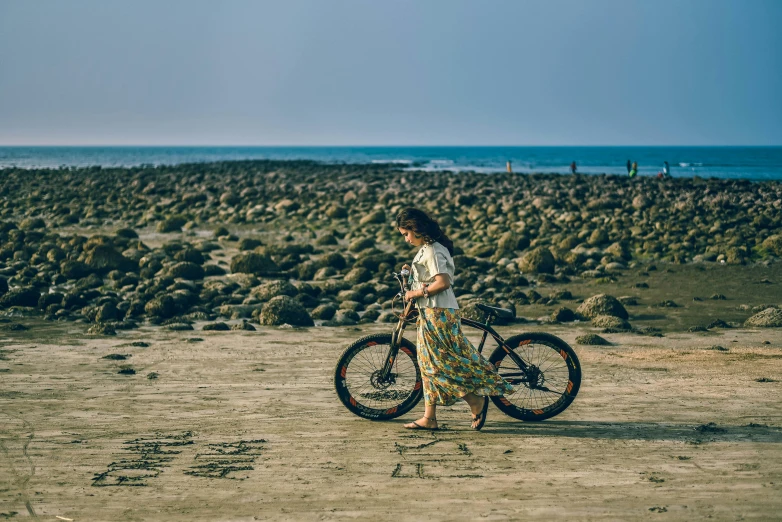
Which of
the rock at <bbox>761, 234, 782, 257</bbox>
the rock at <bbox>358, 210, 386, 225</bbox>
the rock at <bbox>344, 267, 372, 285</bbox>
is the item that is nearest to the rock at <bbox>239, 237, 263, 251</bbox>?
the rock at <bbox>344, 267, 372, 285</bbox>

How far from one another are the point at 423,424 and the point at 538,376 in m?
0.99

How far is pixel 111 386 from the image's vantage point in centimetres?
816

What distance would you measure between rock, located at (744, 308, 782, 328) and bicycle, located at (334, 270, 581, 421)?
215 inches

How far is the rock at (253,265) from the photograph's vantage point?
16.2m

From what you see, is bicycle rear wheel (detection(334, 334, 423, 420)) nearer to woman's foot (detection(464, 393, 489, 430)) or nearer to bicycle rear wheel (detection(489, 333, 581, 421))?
woman's foot (detection(464, 393, 489, 430))

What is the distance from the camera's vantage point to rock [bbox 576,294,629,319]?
1173cm

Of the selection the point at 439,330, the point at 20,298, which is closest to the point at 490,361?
the point at 439,330

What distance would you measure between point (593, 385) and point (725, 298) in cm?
653

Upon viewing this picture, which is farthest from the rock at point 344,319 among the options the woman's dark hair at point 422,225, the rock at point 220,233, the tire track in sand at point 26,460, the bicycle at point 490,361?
the rock at point 220,233

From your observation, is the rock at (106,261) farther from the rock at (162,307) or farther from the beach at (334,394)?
the rock at (162,307)

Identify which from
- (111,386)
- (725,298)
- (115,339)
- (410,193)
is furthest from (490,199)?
(111,386)

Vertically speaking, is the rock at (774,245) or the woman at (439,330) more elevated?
the woman at (439,330)

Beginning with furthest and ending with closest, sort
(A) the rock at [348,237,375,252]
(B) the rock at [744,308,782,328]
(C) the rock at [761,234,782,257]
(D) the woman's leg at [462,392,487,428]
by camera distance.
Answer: (A) the rock at [348,237,375,252], (C) the rock at [761,234,782,257], (B) the rock at [744,308,782,328], (D) the woman's leg at [462,392,487,428]

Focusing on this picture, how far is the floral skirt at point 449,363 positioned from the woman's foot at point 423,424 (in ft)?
0.61
